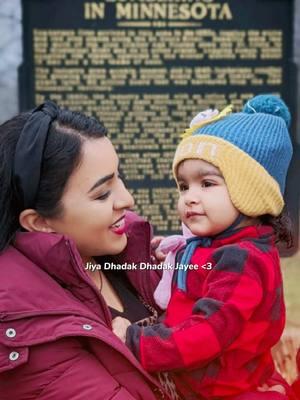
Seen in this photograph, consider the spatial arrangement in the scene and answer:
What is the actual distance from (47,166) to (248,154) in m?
0.62

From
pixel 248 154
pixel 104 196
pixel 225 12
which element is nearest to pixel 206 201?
pixel 248 154

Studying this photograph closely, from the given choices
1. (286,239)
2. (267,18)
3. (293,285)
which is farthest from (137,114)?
(286,239)

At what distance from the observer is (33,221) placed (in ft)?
6.72

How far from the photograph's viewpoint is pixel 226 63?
535cm

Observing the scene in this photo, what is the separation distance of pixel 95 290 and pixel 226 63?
367 cm

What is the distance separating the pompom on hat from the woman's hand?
1.54 ft

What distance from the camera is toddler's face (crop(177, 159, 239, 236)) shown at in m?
2.19

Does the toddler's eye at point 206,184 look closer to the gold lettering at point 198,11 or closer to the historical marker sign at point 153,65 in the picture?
the historical marker sign at point 153,65

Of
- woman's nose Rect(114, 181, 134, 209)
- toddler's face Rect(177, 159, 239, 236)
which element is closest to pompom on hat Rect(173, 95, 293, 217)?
toddler's face Rect(177, 159, 239, 236)

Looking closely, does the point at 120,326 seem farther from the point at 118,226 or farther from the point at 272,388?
the point at 272,388

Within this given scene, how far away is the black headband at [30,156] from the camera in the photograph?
1923mm

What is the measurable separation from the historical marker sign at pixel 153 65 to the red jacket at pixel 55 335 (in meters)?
3.46

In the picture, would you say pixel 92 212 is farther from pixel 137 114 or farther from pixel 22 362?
pixel 137 114

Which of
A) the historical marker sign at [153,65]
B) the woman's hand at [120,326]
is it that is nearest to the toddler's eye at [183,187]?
the woman's hand at [120,326]
